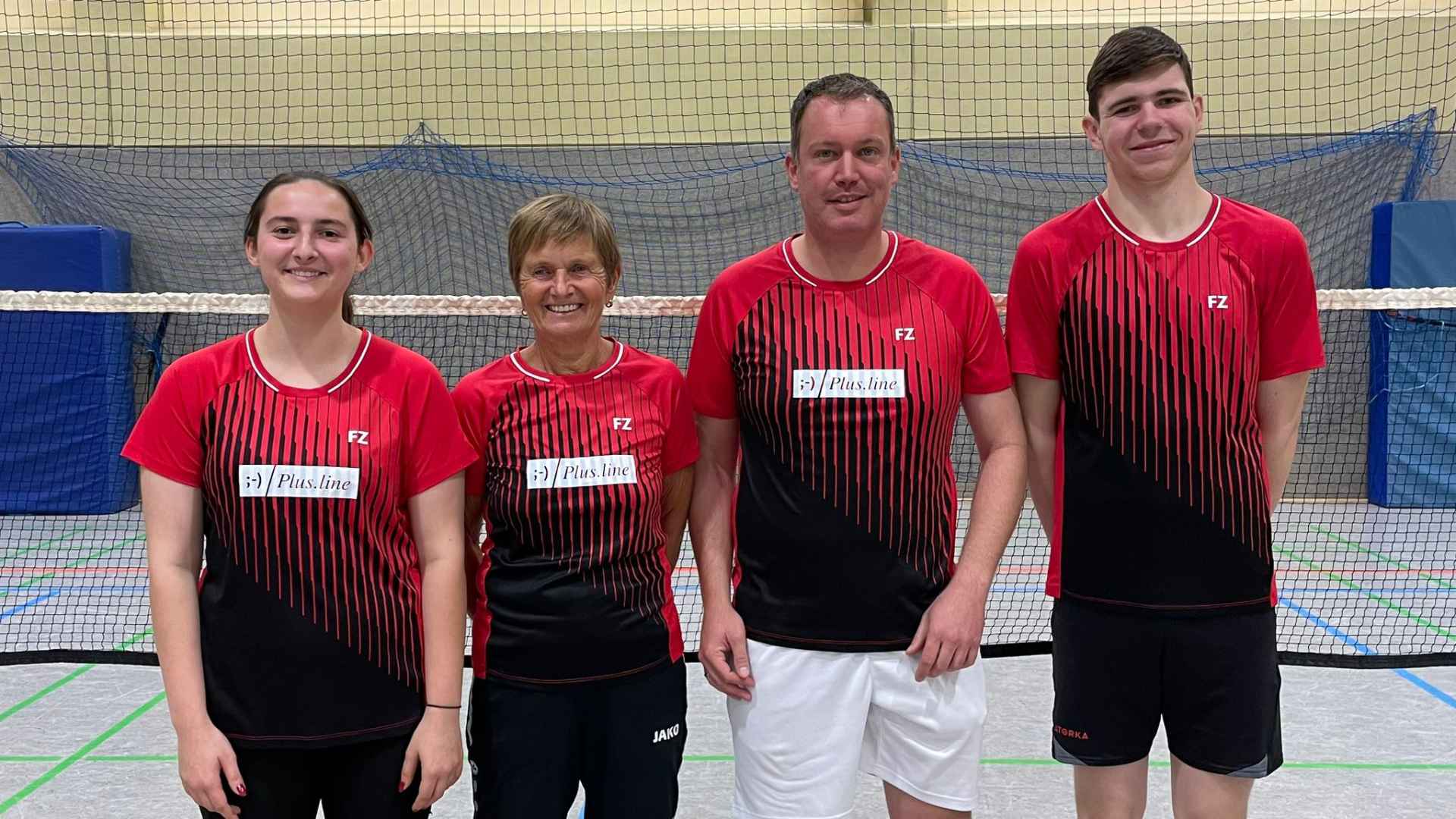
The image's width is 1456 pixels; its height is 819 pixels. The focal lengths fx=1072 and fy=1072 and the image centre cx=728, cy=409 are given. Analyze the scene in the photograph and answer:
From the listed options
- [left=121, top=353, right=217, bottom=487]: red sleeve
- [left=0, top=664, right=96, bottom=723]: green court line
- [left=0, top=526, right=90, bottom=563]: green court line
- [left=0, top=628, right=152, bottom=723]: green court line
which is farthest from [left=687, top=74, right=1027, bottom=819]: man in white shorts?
[left=0, top=526, right=90, bottom=563]: green court line

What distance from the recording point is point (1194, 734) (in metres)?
2.18

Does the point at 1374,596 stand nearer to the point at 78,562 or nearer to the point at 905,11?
the point at 905,11

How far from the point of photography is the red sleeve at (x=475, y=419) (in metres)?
2.15

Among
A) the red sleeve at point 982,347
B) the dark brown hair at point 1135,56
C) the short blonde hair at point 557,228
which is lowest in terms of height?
the red sleeve at point 982,347

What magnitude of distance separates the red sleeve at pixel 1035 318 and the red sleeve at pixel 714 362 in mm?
586

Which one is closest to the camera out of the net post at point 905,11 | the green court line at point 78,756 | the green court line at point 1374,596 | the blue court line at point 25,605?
the green court line at point 78,756

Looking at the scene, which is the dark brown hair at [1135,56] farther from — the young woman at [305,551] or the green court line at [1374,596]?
the green court line at [1374,596]

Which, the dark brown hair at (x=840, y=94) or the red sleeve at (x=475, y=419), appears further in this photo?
the red sleeve at (x=475, y=419)

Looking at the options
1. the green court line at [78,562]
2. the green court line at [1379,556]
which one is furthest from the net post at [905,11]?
the green court line at [78,562]

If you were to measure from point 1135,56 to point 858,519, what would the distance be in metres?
1.05

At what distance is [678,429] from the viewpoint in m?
2.24

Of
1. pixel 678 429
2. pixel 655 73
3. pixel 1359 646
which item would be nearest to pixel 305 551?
pixel 678 429

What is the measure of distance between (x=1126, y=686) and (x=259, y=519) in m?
1.71

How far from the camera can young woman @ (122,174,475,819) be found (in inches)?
73.6
